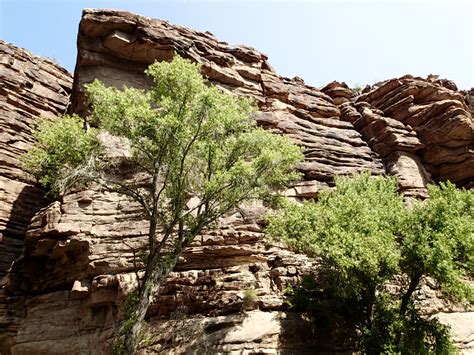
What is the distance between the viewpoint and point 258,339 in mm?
16734

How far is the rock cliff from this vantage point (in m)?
18.4

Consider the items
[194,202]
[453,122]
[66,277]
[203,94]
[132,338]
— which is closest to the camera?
[132,338]

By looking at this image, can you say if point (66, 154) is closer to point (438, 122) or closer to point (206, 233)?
point (206, 233)

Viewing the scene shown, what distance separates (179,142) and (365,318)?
11.2 m

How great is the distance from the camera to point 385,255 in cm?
1606

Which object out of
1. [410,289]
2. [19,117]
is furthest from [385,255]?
[19,117]

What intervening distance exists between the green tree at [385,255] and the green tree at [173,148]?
10.2 ft

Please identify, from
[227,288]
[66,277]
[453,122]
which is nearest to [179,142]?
[227,288]

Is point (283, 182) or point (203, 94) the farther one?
point (283, 182)

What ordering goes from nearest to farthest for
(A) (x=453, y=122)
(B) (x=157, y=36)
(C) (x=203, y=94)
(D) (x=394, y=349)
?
(D) (x=394, y=349) → (C) (x=203, y=94) → (B) (x=157, y=36) → (A) (x=453, y=122)

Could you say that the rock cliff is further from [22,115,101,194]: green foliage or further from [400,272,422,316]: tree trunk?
[22,115,101,194]: green foliage

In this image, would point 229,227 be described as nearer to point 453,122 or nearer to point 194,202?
point 194,202

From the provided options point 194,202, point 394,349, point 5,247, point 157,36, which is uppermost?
point 157,36

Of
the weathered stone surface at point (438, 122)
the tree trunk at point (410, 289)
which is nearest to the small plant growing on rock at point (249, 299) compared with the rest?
the tree trunk at point (410, 289)
